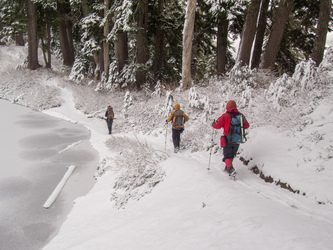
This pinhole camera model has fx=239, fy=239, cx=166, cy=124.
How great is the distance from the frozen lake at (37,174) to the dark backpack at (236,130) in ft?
15.1

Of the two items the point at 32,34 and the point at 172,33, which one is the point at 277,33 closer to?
the point at 172,33

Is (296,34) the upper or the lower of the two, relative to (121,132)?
upper

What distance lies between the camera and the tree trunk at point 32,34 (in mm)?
20094

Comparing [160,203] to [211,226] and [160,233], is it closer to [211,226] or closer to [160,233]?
[160,233]

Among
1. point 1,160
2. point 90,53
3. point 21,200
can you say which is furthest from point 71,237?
point 90,53

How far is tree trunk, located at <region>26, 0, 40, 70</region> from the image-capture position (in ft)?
65.9

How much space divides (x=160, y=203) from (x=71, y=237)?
6.36 feet

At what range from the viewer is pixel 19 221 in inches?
223

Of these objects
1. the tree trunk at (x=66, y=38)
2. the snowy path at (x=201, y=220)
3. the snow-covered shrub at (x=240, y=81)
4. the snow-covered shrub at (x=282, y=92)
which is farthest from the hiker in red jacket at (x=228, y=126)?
the tree trunk at (x=66, y=38)

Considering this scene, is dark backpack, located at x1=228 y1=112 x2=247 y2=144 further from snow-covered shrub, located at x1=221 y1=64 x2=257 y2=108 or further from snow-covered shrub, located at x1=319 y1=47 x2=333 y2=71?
snow-covered shrub, located at x1=319 y1=47 x2=333 y2=71

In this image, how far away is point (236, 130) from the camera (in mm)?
5742

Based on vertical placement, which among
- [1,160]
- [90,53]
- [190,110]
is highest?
[90,53]

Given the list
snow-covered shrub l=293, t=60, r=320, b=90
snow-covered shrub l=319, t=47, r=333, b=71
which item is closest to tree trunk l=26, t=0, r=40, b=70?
snow-covered shrub l=293, t=60, r=320, b=90

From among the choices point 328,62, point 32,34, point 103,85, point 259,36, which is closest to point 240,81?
point 328,62
